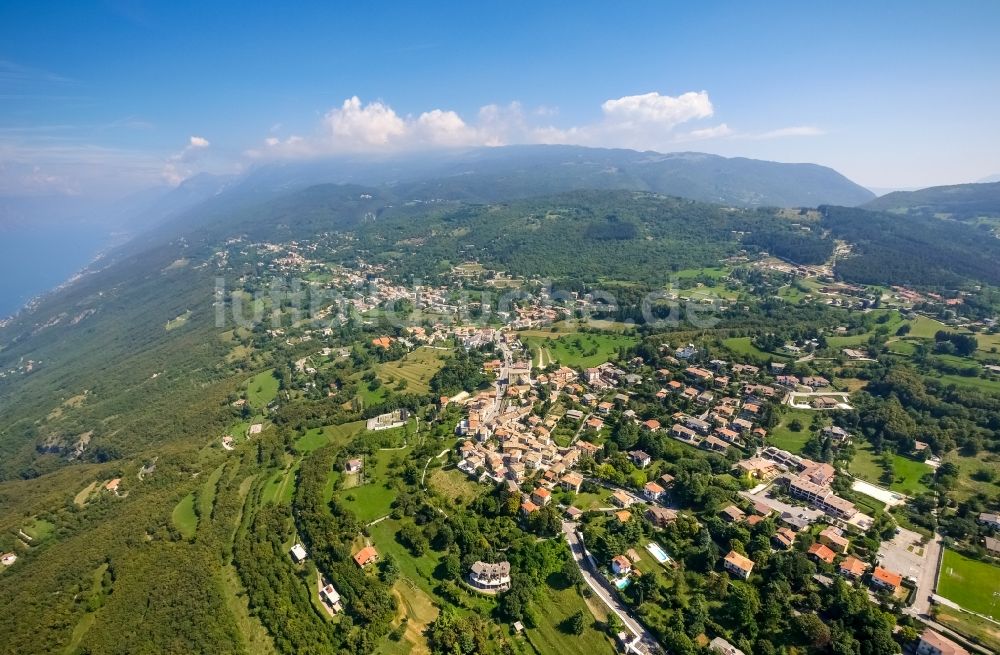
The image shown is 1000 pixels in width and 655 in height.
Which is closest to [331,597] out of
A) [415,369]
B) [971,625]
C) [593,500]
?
[593,500]

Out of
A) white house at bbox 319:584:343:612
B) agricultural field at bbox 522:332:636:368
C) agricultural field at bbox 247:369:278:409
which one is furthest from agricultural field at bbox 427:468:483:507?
agricultural field at bbox 247:369:278:409

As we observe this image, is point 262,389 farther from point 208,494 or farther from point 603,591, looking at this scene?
point 603,591

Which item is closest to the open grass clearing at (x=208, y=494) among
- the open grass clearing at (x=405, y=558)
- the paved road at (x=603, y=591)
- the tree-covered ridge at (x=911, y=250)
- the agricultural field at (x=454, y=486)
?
the open grass clearing at (x=405, y=558)

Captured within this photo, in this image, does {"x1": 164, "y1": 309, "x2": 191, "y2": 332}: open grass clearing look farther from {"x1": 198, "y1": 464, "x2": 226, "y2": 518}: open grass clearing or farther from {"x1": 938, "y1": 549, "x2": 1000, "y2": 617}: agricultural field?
{"x1": 938, "y1": 549, "x2": 1000, "y2": 617}: agricultural field

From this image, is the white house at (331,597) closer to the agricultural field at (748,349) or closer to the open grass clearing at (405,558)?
the open grass clearing at (405,558)

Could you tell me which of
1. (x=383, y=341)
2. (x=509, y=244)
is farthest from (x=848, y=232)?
(x=383, y=341)
